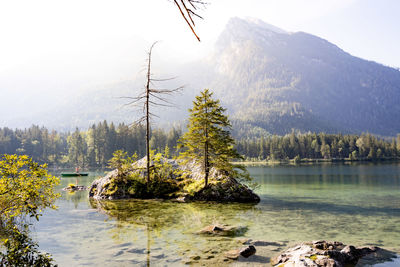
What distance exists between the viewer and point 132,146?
13600 cm

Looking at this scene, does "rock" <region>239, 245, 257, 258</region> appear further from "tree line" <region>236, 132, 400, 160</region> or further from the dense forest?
"tree line" <region>236, 132, 400, 160</region>

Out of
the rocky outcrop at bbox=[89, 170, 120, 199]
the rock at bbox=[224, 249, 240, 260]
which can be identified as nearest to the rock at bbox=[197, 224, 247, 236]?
the rock at bbox=[224, 249, 240, 260]

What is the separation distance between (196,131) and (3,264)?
19918 mm

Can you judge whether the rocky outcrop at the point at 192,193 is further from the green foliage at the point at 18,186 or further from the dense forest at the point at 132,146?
the dense forest at the point at 132,146

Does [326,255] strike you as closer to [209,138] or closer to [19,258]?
[19,258]

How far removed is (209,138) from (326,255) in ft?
58.3

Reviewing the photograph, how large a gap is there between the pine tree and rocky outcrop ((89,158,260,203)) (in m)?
1.12

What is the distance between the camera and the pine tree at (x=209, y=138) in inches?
1035

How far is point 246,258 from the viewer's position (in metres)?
10.2

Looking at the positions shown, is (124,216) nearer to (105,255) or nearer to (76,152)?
(105,255)

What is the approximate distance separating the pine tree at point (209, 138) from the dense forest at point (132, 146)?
95216 millimetres

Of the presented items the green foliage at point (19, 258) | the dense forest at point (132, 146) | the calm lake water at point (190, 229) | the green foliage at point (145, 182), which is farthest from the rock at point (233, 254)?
the dense forest at point (132, 146)

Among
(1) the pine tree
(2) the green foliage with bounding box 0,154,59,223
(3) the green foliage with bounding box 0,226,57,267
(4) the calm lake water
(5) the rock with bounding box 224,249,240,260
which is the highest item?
(1) the pine tree

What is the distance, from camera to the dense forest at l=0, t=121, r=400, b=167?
126500 mm
